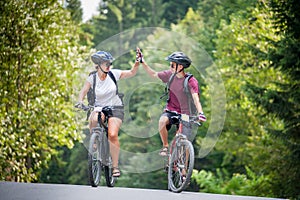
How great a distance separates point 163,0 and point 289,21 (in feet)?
103

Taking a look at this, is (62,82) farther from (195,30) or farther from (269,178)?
(195,30)

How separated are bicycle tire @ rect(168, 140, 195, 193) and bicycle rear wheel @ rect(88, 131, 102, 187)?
0.58 metres

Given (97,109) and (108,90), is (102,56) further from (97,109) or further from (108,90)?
(97,109)

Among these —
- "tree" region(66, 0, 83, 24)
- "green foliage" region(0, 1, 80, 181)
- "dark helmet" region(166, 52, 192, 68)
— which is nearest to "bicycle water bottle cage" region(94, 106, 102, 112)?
"dark helmet" region(166, 52, 192, 68)

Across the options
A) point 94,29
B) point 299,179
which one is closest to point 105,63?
point 299,179

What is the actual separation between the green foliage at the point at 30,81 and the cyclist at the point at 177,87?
8742 millimetres

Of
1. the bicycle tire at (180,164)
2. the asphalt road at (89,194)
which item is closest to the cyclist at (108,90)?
the bicycle tire at (180,164)

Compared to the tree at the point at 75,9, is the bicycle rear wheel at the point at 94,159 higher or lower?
lower

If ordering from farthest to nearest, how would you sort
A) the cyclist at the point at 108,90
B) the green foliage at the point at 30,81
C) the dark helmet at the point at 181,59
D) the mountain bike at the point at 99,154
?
the green foliage at the point at 30,81, the mountain bike at the point at 99,154, the cyclist at the point at 108,90, the dark helmet at the point at 181,59

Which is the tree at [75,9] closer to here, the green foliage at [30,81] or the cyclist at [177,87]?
the green foliage at [30,81]

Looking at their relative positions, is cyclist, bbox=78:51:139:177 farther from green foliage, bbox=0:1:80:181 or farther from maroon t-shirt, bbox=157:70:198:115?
green foliage, bbox=0:1:80:181

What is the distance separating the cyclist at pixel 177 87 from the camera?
19.2 ft

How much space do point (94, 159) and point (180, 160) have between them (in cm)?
68

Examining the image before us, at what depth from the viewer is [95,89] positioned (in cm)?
605
